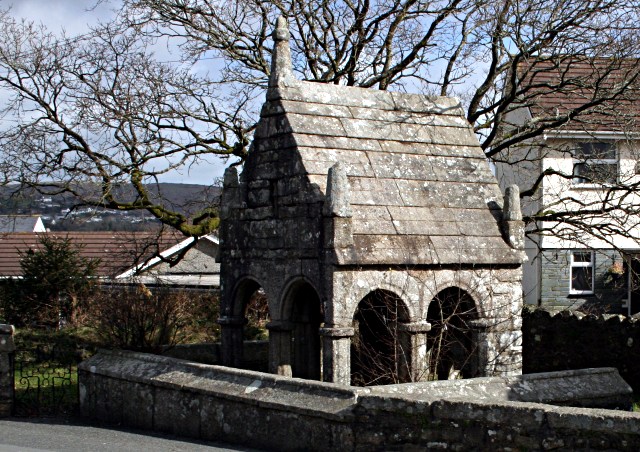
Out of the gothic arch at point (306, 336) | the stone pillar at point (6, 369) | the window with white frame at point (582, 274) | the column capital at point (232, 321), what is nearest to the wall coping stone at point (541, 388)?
the gothic arch at point (306, 336)

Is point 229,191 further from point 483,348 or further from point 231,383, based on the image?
point 483,348

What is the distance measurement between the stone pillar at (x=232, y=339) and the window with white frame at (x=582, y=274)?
1769 cm

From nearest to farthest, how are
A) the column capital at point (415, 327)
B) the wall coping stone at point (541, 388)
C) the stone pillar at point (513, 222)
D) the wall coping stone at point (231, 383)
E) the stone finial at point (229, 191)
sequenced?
1. the wall coping stone at point (231, 383)
2. the wall coping stone at point (541, 388)
3. the column capital at point (415, 327)
4. the stone pillar at point (513, 222)
5. the stone finial at point (229, 191)

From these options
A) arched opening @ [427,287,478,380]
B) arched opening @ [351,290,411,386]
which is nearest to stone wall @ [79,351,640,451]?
arched opening @ [351,290,411,386]

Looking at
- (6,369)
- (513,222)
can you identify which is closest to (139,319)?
(6,369)

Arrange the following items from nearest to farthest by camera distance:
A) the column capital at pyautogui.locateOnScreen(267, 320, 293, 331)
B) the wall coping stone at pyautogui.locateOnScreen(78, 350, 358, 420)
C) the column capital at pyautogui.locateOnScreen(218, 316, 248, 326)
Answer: the wall coping stone at pyautogui.locateOnScreen(78, 350, 358, 420) < the column capital at pyautogui.locateOnScreen(267, 320, 293, 331) < the column capital at pyautogui.locateOnScreen(218, 316, 248, 326)

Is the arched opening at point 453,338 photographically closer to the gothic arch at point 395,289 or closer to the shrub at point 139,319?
the gothic arch at point 395,289

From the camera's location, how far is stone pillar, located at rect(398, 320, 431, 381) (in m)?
10.7

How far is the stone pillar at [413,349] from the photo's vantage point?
10.7 m

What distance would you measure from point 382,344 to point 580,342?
365cm

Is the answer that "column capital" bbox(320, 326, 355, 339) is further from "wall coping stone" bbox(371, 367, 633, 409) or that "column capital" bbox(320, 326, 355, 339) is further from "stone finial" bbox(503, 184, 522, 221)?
"stone finial" bbox(503, 184, 522, 221)

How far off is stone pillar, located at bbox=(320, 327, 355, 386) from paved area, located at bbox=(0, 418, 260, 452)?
142 cm

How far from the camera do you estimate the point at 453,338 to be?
1229cm

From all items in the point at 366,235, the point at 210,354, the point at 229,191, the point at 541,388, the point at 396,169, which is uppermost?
the point at 396,169
